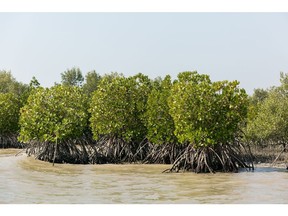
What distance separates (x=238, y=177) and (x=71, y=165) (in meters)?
6.87

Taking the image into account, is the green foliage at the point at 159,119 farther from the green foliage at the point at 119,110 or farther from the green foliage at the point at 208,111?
the green foliage at the point at 208,111

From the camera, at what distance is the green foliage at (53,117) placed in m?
21.0

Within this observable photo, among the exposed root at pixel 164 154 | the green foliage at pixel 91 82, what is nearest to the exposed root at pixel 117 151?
the exposed root at pixel 164 154

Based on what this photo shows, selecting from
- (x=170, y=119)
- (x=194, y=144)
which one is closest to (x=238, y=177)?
(x=194, y=144)

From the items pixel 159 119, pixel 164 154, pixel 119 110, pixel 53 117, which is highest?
pixel 119 110

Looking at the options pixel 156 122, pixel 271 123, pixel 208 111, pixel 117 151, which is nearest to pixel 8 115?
pixel 117 151

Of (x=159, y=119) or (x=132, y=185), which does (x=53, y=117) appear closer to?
(x=159, y=119)

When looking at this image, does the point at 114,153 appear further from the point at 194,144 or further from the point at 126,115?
the point at 194,144

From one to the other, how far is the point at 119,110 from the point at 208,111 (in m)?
5.05

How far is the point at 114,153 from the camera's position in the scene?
72.5 ft

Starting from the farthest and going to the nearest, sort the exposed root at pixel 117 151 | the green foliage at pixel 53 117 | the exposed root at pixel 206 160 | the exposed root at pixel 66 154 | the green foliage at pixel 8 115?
1. the green foliage at pixel 8 115
2. the exposed root at pixel 117 151
3. the exposed root at pixel 66 154
4. the green foliage at pixel 53 117
5. the exposed root at pixel 206 160

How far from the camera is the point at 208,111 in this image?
18.1 m

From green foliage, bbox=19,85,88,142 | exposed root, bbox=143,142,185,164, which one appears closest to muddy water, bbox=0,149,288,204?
exposed root, bbox=143,142,185,164

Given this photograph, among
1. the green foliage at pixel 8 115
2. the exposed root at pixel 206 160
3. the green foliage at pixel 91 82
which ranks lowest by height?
the exposed root at pixel 206 160
